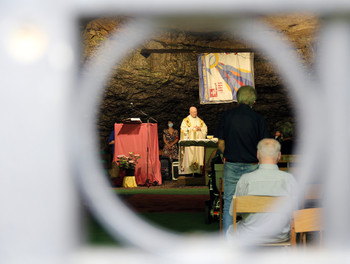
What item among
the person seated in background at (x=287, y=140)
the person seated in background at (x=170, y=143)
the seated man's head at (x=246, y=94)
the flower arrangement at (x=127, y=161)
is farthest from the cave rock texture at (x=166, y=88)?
the seated man's head at (x=246, y=94)

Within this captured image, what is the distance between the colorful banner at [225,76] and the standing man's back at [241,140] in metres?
5.63

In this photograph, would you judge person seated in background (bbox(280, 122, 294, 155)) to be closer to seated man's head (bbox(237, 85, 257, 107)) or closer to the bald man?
seated man's head (bbox(237, 85, 257, 107))

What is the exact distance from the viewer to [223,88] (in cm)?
874

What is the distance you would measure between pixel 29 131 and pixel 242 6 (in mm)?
254

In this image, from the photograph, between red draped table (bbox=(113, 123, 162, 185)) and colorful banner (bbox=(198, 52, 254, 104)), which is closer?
Answer: red draped table (bbox=(113, 123, 162, 185))

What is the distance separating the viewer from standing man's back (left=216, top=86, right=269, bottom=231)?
3.05 meters

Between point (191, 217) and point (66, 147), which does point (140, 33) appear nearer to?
point (66, 147)

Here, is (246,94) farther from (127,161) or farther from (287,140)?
(127,161)

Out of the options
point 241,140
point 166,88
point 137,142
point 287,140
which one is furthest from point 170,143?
point 241,140

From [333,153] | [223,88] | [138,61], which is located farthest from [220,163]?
[138,61]

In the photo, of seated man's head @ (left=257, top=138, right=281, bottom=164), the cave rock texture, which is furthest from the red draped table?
seated man's head @ (left=257, top=138, right=281, bottom=164)

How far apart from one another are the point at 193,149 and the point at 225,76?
1646 millimetres

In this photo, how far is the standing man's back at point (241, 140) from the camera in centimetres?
305

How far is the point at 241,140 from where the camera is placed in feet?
10.1
